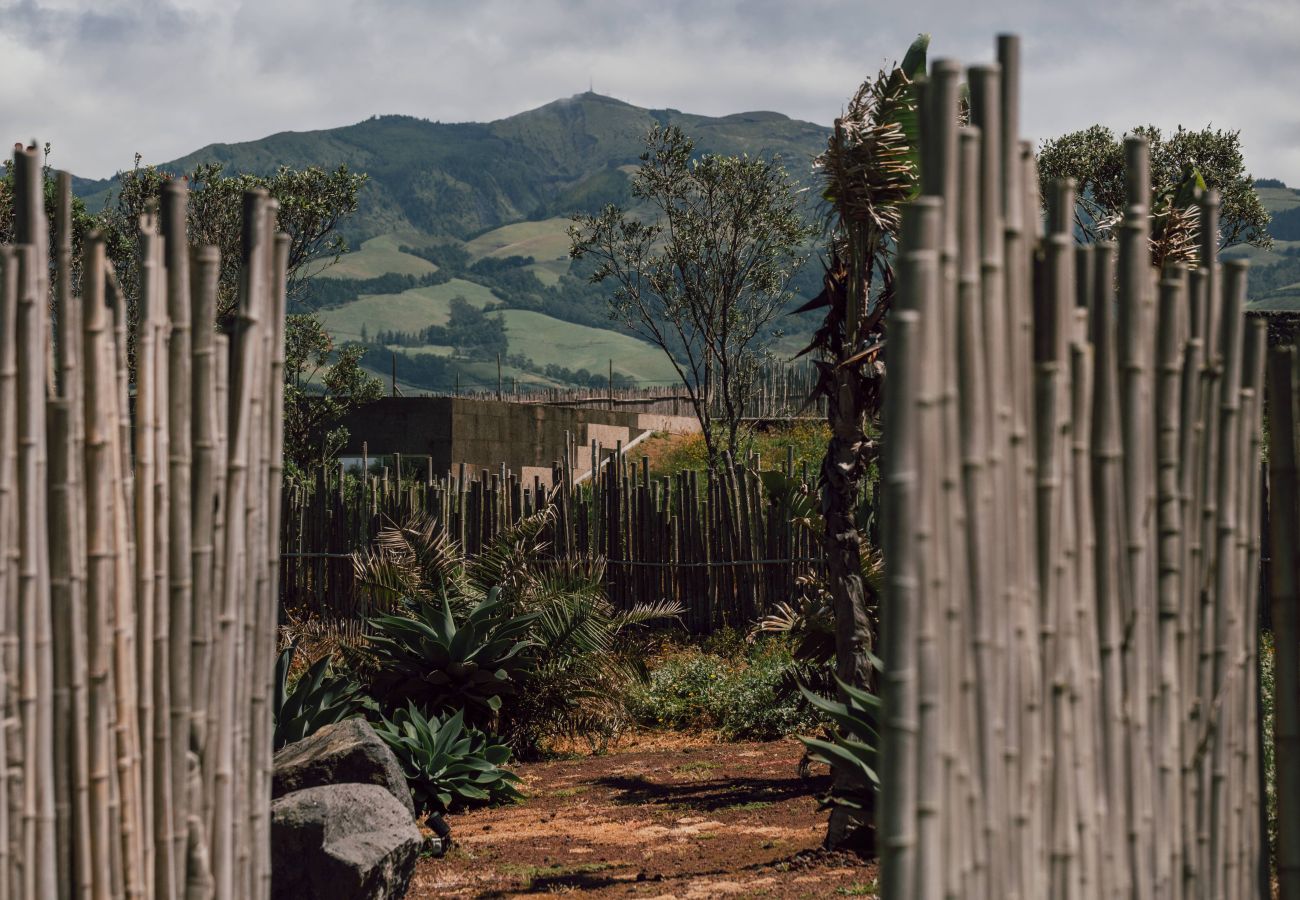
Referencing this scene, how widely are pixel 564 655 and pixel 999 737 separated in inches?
249

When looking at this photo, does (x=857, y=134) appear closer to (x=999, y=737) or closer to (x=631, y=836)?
(x=631, y=836)

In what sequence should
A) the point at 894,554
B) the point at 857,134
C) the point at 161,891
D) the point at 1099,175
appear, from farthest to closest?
the point at 1099,175, the point at 857,134, the point at 161,891, the point at 894,554

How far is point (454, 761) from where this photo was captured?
6641 millimetres

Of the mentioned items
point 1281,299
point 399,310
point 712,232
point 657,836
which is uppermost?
point 399,310

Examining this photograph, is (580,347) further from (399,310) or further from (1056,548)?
(1056,548)

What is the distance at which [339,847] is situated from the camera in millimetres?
4543

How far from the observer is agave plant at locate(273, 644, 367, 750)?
21.1 ft

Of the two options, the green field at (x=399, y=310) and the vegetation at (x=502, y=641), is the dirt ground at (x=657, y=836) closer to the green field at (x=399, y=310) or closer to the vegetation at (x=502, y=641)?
the vegetation at (x=502, y=641)

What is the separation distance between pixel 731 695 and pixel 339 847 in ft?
14.6

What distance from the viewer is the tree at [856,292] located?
5.64 m

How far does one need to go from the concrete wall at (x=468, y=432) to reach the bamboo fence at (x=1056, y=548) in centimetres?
1801

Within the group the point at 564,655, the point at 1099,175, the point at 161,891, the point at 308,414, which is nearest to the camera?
the point at 161,891

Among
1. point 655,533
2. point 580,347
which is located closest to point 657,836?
point 655,533

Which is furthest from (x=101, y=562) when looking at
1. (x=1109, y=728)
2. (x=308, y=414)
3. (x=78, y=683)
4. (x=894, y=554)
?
(x=308, y=414)
